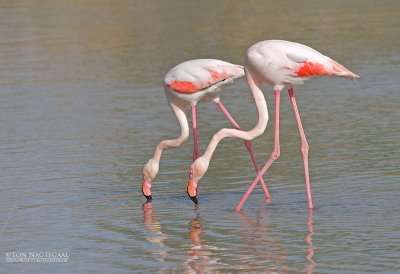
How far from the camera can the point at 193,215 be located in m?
10.6

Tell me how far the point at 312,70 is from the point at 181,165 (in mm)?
2733

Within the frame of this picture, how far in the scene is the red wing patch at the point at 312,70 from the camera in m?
10.3

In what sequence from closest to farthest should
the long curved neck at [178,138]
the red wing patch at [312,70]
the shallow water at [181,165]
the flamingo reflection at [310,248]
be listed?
the flamingo reflection at [310,248], the shallow water at [181,165], the red wing patch at [312,70], the long curved neck at [178,138]

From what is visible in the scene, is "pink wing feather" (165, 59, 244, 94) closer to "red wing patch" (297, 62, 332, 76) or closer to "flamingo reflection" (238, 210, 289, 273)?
"red wing patch" (297, 62, 332, 76)

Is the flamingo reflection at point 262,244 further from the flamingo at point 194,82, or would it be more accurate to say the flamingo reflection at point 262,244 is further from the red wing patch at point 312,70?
the red wing patch at point 312,70

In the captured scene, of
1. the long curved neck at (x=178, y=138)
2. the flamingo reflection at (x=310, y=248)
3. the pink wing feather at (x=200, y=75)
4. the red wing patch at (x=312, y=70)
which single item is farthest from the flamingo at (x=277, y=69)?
the long curved neck at (x=178, y=138)

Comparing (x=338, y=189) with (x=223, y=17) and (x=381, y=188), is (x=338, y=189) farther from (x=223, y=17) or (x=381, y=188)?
(x=223, y=17)

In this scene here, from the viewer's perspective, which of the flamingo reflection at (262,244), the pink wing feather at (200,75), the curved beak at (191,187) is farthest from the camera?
the pink wing feather at (200,75)

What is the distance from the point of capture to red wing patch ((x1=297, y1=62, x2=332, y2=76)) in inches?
405

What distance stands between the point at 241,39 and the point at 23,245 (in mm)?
14587

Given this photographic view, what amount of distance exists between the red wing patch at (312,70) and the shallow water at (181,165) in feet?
3.86

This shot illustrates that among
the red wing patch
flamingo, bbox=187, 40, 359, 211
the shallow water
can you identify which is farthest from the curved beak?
the red wing patch

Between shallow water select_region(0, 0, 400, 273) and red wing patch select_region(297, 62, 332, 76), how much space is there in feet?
3.86

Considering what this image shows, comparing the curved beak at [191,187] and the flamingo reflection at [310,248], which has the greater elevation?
the curved beak at [191,187]
